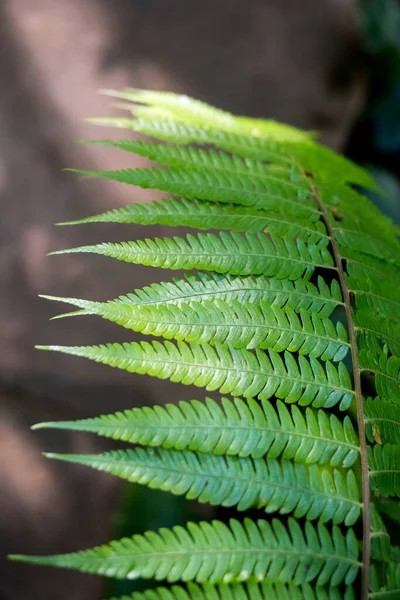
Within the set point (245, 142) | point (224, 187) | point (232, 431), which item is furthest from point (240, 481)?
point (245, 142)

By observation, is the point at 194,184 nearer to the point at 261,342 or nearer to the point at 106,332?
the point at 261,342

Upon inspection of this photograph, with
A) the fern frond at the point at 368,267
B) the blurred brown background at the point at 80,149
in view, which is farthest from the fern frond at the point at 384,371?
the blurred brown background at the point at 80,149

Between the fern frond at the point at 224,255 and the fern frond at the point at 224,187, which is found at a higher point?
the fern frond at the point at 224,187

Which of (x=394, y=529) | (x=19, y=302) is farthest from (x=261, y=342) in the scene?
(x=19, y=302)

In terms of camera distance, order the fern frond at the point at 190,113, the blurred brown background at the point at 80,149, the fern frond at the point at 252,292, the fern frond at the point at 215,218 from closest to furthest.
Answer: the fern frond at the point at 252,292
the fern frond at the point at 215,218
the fern frond at the point at 190,113
the blurred brown background at the point at 80,149

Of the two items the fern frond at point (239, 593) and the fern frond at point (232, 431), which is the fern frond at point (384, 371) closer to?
the fern frond at point (232, 431)

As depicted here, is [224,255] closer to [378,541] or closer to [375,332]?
[375,332]
